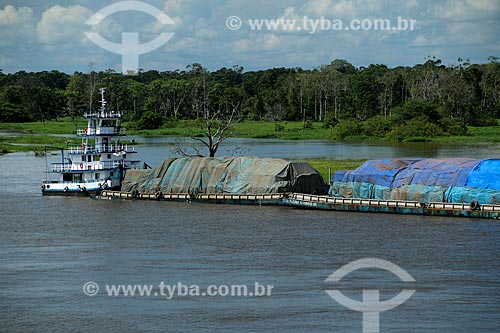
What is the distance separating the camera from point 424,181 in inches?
1993

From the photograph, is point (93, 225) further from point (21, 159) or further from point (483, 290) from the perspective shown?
point (21, 159)

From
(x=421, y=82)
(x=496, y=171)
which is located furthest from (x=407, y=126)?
(x=496, y=171)

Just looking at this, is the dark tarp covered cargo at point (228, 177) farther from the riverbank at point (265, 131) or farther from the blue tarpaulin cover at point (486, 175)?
the riverbank at point (265, 131)

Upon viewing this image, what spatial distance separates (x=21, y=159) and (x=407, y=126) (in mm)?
55219

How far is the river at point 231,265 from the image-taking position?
29578 mm

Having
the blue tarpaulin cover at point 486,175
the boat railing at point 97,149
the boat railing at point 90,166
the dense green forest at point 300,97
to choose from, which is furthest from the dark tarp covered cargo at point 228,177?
the dense green forest at point 300,97

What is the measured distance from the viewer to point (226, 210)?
53719 mm

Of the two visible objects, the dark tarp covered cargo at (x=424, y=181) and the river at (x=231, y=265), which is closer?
the river at (x=231, y=265)

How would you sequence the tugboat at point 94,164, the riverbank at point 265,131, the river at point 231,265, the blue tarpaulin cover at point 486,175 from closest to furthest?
1. the river at point 231,265
2. the blue tarpaulin cover at point 486,175
3. the tugboat at point 94,164
4. the riverbank at point 265,131

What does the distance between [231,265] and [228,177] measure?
20.7 meters

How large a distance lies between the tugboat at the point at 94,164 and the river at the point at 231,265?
3142 millimetres

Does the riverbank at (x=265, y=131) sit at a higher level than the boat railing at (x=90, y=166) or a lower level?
higher

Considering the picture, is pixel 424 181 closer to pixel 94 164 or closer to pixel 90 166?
pixel 94 164

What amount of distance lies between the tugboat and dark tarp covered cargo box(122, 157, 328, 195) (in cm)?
198
